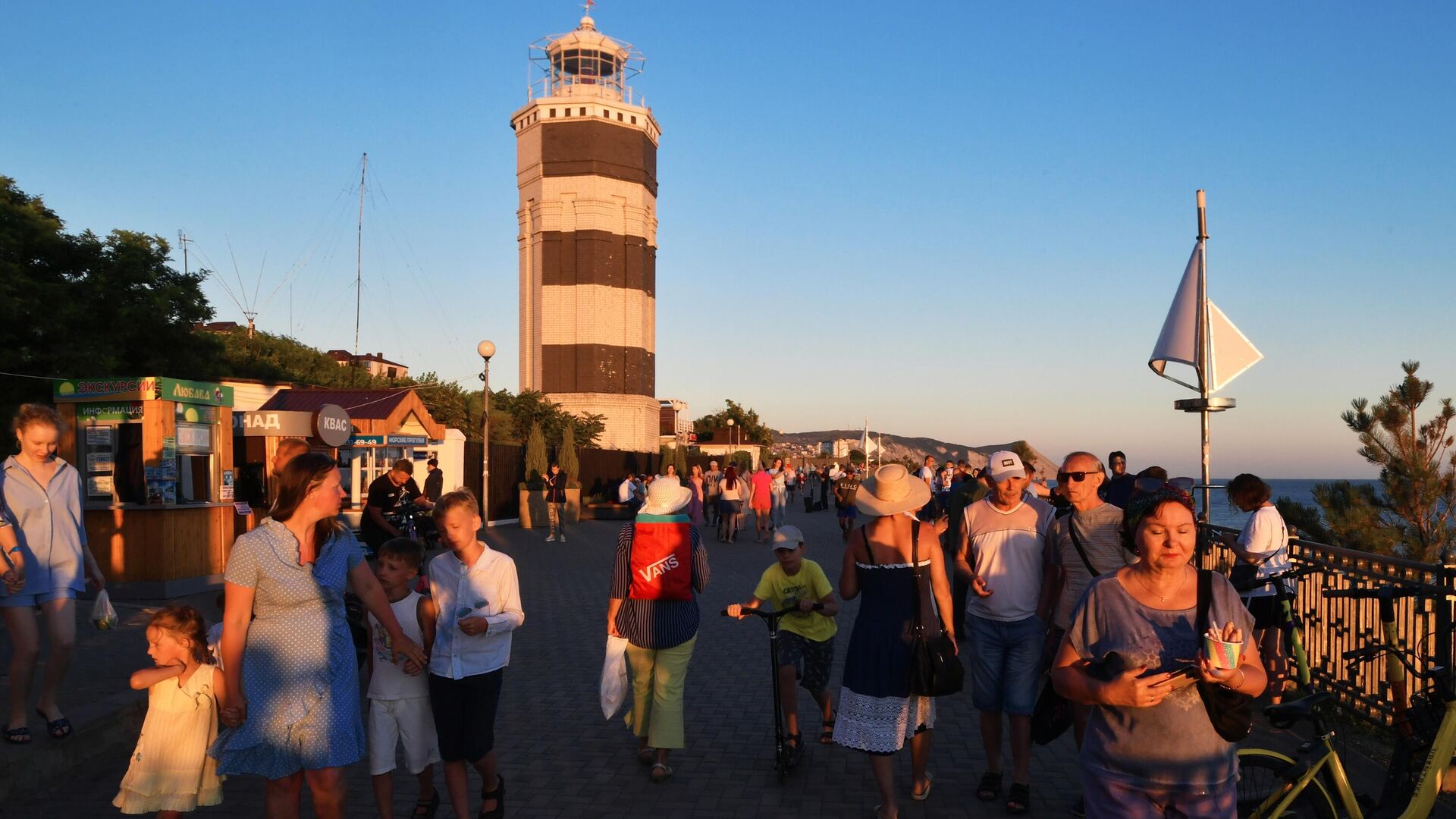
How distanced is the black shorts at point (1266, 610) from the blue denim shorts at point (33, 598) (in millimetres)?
7029

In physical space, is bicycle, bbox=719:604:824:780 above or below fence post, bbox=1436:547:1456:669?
below

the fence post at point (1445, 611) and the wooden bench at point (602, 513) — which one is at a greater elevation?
the fence post at point (1445, 611)

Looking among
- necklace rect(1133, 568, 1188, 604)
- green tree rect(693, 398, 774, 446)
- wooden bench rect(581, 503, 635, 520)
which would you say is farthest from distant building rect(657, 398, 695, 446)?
necklace rect(1133, 568, 1188, 604)

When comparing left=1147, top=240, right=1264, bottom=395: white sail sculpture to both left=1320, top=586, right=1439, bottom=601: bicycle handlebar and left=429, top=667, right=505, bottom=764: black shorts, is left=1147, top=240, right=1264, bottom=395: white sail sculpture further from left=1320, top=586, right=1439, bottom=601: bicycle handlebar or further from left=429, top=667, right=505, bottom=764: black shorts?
left=429, top=667, right=505, bottom=764: black shorts

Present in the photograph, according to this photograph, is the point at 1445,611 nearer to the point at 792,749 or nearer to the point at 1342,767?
the point at 1342,767

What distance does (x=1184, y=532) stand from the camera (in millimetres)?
3205

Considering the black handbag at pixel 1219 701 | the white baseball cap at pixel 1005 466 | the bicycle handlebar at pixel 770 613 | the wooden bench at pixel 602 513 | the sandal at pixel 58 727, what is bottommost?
the wooden bench at pixel 602 513

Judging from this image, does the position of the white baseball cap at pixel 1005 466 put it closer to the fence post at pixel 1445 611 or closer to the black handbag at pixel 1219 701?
the fence post at pixel 1445 611

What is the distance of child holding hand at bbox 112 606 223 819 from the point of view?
4.49 m

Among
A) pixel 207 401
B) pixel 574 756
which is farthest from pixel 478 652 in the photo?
pixel 207 401

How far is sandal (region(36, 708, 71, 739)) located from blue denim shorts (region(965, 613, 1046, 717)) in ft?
16.5

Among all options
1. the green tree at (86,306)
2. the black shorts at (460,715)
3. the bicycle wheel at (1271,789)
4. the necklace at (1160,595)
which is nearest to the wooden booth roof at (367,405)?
the green tree at (86,306)

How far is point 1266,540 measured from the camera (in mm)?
6738

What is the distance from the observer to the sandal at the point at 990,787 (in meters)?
5.66
